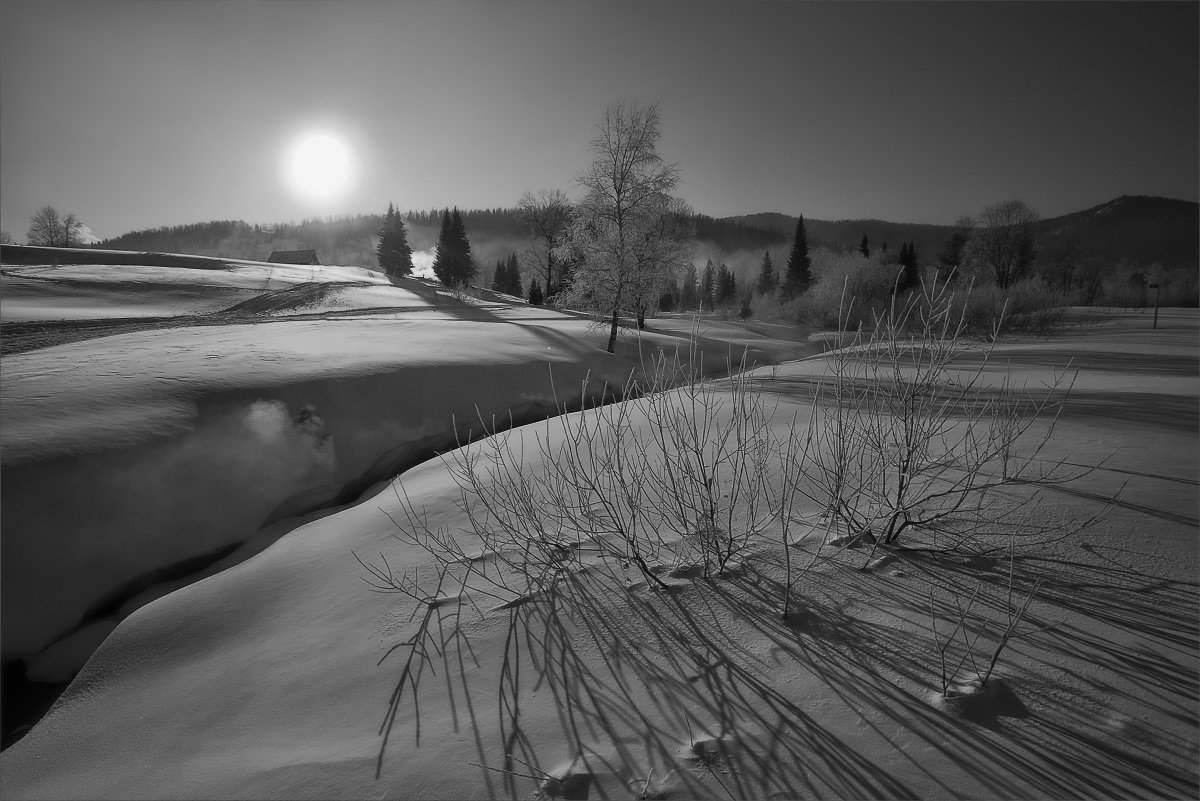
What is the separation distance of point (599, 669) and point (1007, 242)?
49762 millimetres

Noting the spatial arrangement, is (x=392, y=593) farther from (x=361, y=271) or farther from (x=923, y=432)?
(x=361, y=271)

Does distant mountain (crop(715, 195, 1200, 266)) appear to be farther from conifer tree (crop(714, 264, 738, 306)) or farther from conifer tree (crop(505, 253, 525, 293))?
conifer tree (crop(505, 253, 525, 293))

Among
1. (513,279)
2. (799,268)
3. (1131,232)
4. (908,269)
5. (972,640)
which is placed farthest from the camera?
(1131,232)

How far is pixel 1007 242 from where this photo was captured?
3884 centimetres

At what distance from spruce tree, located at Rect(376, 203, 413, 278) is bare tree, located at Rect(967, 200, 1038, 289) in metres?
51.1

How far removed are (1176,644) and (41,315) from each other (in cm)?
2549

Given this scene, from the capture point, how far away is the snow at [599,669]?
6.97ft

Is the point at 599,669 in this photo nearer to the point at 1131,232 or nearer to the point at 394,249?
the point at 394,249

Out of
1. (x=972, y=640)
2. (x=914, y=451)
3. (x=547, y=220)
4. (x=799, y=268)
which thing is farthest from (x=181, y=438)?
(x=799, y=268)

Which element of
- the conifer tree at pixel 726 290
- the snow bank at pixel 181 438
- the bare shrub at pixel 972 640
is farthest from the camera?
the conifer tree at pixel 726 290

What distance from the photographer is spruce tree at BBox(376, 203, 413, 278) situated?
168 feet

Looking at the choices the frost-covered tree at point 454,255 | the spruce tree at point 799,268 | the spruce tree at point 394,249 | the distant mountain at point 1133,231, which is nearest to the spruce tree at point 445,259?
the frost-covered tree at point 454,255

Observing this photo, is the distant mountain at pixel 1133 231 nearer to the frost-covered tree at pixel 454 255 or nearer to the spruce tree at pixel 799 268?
the spruce tree at pixel 799 268

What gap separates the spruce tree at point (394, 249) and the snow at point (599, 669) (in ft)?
160
